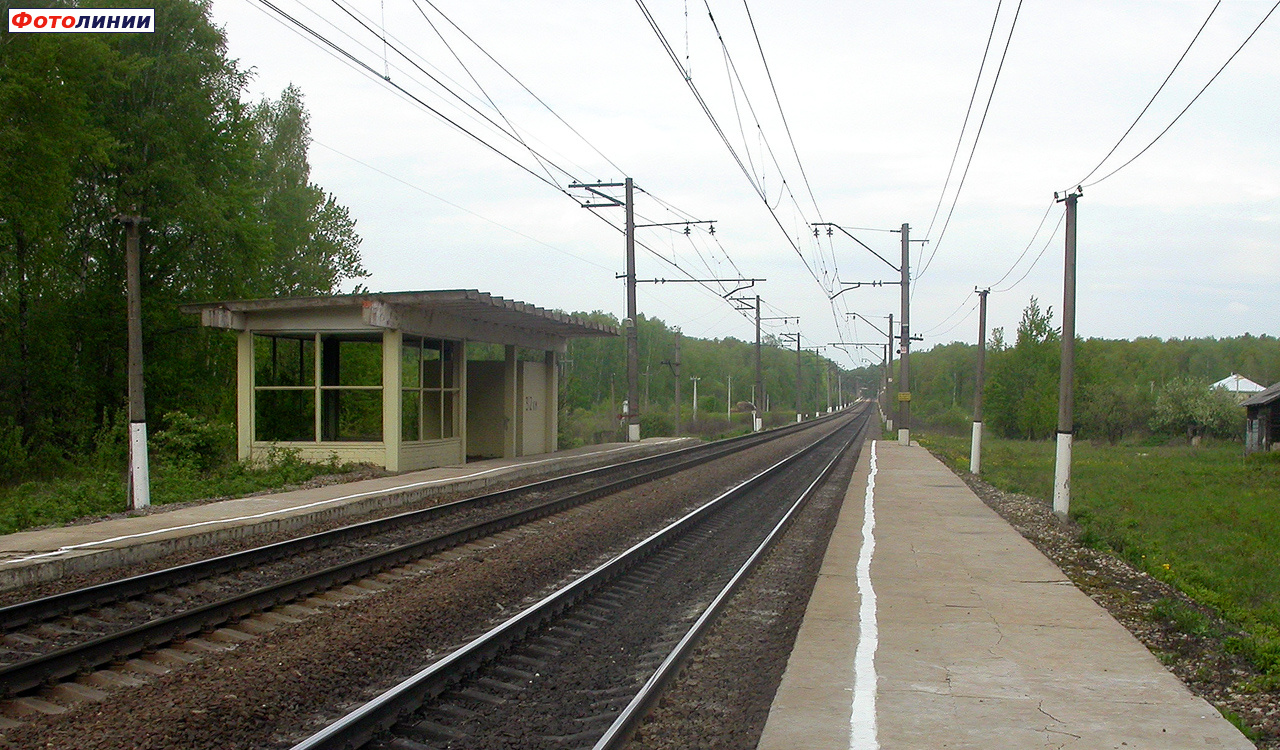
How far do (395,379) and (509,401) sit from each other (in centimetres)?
691

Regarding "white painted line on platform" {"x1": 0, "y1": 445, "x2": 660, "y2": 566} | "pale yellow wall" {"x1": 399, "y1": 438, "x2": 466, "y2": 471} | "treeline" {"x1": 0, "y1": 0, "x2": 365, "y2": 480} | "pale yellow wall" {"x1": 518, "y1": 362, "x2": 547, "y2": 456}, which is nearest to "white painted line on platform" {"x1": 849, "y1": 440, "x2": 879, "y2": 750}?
"white painted line on platform" {"x1": 0, "y1": 445, "x2": 660, "y2": 566}

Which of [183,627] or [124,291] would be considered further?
[124,291]

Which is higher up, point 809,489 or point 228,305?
point 228,305

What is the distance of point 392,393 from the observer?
69.2 ft

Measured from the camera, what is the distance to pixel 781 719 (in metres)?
5.74

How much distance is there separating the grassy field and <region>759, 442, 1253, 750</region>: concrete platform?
4.26 ft

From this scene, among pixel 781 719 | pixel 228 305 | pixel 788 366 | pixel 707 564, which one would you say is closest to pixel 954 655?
pixel 781 719

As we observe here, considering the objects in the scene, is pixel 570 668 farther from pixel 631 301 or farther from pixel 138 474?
pixel 631 301

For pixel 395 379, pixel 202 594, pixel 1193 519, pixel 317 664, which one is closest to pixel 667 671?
pixel 317 664

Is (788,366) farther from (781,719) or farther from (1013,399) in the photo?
(781,719)

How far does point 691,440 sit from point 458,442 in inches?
749

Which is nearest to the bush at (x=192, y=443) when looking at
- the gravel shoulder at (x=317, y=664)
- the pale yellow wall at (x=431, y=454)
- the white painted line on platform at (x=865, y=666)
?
the pale yellow wall at (x=431, y=454)

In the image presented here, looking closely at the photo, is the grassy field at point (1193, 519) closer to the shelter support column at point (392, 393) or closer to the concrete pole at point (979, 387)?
the concrete pole at point (979, 387)

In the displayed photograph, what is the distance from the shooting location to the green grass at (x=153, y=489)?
13.6m
